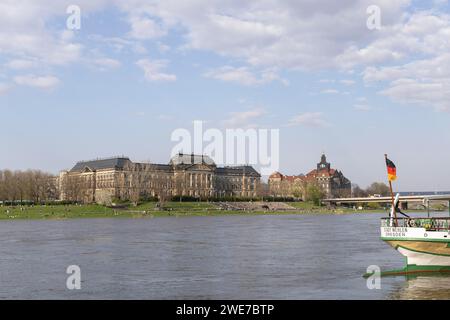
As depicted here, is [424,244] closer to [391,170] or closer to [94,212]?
[391,170]

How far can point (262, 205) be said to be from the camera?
624 ft

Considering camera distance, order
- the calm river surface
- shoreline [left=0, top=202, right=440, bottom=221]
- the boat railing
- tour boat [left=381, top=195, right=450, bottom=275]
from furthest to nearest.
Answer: shoreline [left=0, top=202, right=440, bottom=221] → the boat railing → tour boat [left=381, top=195, right=450, bottom=275] → the calm river surface

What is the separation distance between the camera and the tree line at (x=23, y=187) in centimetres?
16950

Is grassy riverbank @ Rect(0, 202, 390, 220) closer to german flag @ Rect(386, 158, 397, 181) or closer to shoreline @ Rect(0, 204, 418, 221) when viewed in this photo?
shoreline @ Rect(0, 204, 418, 221)

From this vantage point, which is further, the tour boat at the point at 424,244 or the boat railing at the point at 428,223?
the boat railing at the point at 428,223

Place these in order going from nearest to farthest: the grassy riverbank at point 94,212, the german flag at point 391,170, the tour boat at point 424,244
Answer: the tour boat at point 424,244
the german flag at point 391,170
the grassy riverbank at point 94,212

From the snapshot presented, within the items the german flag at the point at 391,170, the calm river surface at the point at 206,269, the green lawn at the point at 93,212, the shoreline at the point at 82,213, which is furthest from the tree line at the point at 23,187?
the german flag at the point at 391,170

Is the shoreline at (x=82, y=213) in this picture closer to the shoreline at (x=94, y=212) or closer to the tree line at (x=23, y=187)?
the shoreline at (x=94, y=212)

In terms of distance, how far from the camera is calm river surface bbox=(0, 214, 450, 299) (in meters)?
29.8

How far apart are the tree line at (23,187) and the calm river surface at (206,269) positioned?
116 meters

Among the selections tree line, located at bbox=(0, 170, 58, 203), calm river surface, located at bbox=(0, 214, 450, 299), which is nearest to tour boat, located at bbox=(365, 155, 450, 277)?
calm river surface, located at bbox=(0, 214, 450, 299)

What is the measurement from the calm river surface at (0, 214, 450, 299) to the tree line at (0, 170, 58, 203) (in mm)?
115791

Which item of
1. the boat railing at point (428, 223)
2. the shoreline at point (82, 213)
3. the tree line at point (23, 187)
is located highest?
the tree line at point (23, 187)
